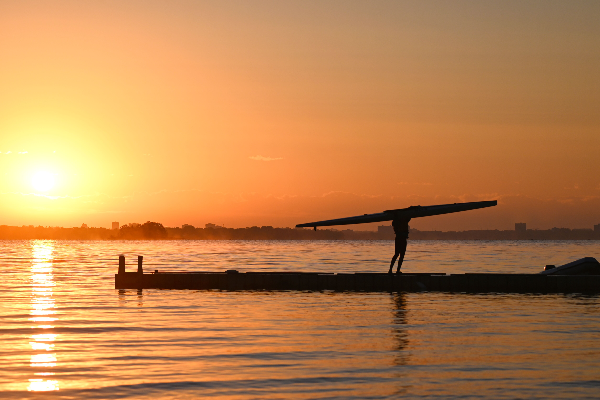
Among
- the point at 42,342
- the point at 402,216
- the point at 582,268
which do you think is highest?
the point at 402,216

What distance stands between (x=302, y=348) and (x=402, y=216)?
15428 mm

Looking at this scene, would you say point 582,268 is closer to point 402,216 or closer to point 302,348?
point 402,216

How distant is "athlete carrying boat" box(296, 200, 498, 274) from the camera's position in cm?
3231

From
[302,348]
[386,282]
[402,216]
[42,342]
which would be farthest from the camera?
[386,282]

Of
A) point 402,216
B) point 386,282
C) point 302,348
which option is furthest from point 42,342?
point 386,282

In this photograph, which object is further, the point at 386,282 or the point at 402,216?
the point at 386,282

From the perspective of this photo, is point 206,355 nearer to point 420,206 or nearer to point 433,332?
point 433,332

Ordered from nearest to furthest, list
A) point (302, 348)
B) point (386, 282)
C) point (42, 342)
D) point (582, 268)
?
1. point (302, 348)
2. point (42, 342)
3. point (386, 282)
4. point (582, 268)

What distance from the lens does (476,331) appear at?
2120 cm

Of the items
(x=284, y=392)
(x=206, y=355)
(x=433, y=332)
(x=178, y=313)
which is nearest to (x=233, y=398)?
(x=284, y=392)

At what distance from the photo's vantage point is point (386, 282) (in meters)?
34.9

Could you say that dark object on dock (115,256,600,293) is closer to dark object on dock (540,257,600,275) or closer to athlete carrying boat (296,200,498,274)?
dark object on dock (540,257,600,275)

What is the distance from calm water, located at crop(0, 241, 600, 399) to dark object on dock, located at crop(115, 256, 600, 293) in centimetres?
342

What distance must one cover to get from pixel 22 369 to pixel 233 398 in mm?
5365
